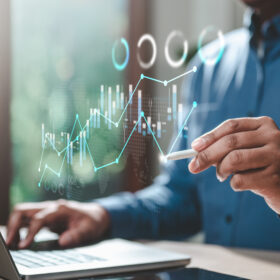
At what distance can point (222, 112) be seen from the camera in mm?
909

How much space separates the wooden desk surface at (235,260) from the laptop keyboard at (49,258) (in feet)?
0.54

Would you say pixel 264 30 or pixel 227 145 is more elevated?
pixel 264 30

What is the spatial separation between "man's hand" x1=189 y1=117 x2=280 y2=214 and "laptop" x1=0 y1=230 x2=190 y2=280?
188 millimetres

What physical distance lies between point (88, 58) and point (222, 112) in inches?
12.5

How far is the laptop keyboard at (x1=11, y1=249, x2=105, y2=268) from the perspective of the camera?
557 millimetres

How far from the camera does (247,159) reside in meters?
0.45

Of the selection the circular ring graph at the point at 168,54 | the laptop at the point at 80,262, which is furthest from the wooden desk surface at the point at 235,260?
the circular ring graph at the point at 168,54

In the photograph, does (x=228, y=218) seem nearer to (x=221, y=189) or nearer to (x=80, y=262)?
(x=221, y=189)

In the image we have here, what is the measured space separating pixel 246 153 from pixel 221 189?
566mm

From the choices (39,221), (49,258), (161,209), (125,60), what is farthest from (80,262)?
(161,209)

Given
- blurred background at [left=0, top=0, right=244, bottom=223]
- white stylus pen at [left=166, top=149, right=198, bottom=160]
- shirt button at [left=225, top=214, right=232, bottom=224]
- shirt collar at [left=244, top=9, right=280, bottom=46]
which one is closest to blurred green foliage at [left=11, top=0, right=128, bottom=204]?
blurred background at [left=0, top=0, right=244, bottom=223]

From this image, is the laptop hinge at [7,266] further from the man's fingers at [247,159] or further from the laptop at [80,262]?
the man's fingers at [247,159]

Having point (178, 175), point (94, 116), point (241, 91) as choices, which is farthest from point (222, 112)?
point (94, 116)

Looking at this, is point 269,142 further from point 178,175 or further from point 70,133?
point 178,175
